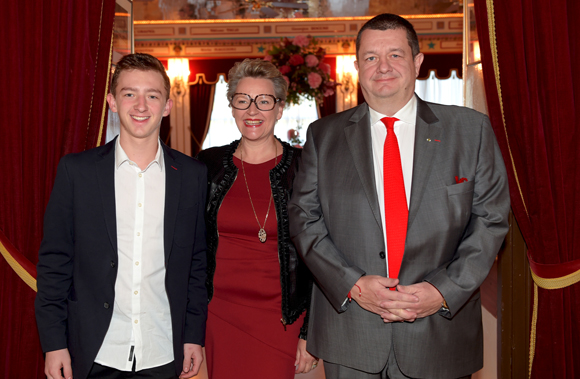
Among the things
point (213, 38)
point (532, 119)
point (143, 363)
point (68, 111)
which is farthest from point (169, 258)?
point (213, 38)

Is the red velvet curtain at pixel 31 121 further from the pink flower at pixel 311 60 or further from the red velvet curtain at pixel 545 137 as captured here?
the pink flower at pixel 311 60

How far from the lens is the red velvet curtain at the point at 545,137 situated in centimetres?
212

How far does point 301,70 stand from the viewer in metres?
4.96

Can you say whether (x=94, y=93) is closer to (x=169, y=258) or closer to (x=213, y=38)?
(x=169, y=258)

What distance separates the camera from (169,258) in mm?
1798

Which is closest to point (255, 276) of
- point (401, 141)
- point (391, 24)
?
point (401, 141)

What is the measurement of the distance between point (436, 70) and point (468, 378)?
9387mm

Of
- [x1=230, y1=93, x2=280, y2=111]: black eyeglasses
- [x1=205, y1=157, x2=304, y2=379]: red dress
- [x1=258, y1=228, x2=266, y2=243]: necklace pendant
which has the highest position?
[x1=230, y1=93, x2=280, y2=111]: black eyeglasses

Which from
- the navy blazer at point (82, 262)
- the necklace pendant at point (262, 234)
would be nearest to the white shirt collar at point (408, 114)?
the necklace pendant at point (262, 234)

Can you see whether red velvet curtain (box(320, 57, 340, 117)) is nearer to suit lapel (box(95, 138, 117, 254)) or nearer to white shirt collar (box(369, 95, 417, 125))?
white shirt collar (box(369, 95, 417, 125))

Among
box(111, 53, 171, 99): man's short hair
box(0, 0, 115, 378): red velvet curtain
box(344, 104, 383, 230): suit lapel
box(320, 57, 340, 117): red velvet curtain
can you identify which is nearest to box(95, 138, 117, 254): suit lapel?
box(111, 53, 171, 99): man's short hair

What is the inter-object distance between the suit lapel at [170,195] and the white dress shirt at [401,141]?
2.51 feet

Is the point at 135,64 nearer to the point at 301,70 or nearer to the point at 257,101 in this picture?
the point at 257,101

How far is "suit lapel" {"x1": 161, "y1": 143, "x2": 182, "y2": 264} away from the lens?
178cm
